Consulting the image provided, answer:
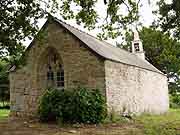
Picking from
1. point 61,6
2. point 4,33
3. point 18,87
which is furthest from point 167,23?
point 18,87

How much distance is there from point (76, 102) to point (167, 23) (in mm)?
7112

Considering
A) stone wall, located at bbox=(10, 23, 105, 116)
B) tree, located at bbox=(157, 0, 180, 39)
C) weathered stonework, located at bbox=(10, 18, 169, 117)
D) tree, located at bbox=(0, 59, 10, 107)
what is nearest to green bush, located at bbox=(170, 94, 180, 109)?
weathered stonework, located at bbox=(10, 18, 169, 117)

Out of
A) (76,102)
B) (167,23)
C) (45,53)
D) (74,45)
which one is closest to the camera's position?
(167,23)

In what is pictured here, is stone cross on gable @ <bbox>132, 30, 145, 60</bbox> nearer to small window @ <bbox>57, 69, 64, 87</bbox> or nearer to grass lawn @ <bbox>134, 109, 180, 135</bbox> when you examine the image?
small window @ <bbox>57, 69, 64, 87</bbox>

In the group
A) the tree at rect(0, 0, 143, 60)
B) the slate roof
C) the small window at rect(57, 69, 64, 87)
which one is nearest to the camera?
the tree at rect(0, 0, 143, 60)

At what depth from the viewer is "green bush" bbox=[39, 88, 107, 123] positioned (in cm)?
1927

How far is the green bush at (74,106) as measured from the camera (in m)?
19.3

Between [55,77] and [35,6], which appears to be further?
[55,77]

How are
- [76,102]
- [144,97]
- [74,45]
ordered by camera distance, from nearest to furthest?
[76,102] < [74,45] < [144,97]

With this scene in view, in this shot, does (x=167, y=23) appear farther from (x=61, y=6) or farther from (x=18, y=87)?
(x=18, y=87)

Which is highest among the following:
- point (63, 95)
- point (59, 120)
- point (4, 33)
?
point (4, 33)

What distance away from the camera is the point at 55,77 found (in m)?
24.2

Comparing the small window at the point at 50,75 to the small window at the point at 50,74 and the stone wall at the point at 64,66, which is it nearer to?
the small window at the point at 50,74

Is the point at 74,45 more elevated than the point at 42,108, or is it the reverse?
the point at 74,45
